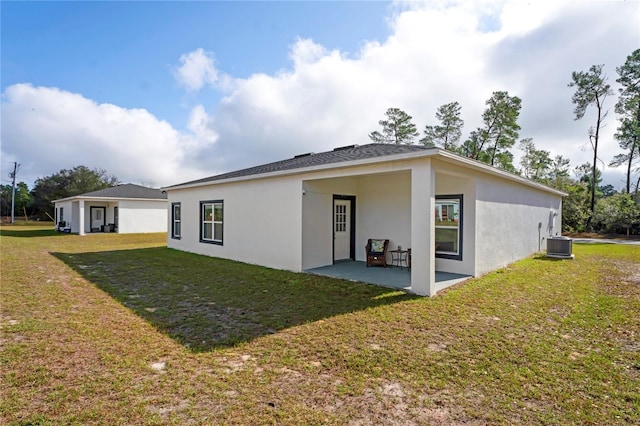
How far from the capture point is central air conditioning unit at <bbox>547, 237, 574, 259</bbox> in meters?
11.0

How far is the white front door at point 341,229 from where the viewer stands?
31.8 feet

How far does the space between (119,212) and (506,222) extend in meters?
24.0

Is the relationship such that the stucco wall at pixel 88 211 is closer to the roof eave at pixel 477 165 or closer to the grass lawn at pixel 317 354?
the grass lawn at pixel 317 354

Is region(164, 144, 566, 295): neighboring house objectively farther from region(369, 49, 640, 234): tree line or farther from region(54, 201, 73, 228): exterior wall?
region(54, 201, 73, 228): exterior wall

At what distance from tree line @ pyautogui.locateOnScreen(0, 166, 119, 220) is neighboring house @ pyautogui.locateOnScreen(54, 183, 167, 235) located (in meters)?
21.1

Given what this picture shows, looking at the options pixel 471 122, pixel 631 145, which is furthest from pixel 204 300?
pixel 631 145

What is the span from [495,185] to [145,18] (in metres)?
10.8

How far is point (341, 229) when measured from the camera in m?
9.96

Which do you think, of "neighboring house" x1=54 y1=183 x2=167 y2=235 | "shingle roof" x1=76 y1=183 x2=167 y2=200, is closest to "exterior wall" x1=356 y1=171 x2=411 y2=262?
"neighboring house" x1=54 y1=183 x2=167 y2=235

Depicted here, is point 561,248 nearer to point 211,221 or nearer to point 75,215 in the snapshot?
point 211,221

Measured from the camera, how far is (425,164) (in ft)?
20.0

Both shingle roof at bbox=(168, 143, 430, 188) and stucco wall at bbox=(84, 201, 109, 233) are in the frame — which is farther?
stucco wall at bbox=(84, 201, 109, 233)

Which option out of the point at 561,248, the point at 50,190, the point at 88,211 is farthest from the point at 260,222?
the point at 50,190

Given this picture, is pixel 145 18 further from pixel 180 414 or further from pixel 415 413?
pixel 415 413
